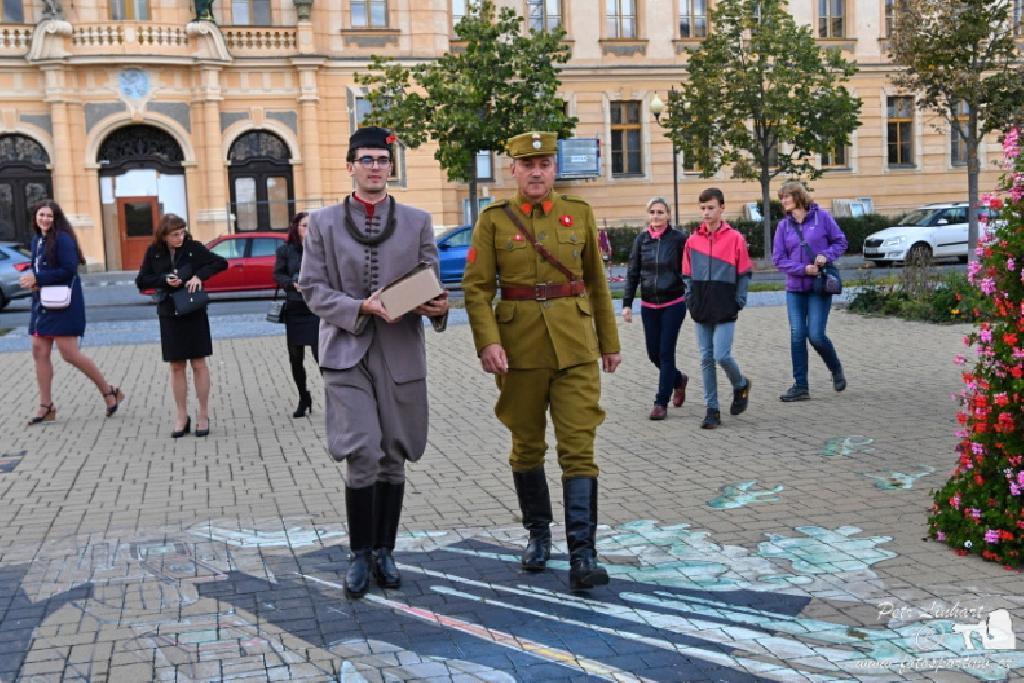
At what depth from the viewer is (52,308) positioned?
1043cm

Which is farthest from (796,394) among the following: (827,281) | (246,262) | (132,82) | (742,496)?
(132,82)

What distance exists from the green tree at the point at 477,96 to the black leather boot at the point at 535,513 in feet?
76.1

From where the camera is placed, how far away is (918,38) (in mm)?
26781

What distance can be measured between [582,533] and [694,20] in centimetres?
3530

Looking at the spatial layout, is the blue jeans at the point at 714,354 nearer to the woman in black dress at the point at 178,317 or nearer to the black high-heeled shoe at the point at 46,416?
the woman in black dress at the point at 178,317

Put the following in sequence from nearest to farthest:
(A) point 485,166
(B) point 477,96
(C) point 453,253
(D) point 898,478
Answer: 1. (D) point 898,478
2. (C) point 453,253
3. (B) point 477,96
4. (A) point 485,166

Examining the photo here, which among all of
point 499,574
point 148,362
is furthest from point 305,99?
point 499,574

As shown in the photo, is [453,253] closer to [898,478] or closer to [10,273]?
[10,273]

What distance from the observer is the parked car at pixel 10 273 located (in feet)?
80.7

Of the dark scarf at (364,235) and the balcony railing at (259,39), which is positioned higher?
the balcony railing at (259,39)

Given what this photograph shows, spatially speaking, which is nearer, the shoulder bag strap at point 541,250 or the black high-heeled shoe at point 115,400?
the shoulder bag strap at point 541,250

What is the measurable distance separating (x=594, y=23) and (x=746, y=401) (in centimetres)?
2993

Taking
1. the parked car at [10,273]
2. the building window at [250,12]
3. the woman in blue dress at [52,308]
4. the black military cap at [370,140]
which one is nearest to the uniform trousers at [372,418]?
the black military cap at [370,140]

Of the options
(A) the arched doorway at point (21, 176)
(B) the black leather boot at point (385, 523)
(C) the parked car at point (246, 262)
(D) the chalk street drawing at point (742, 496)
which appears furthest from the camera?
(A) the arched doorway at point (21, 176)
